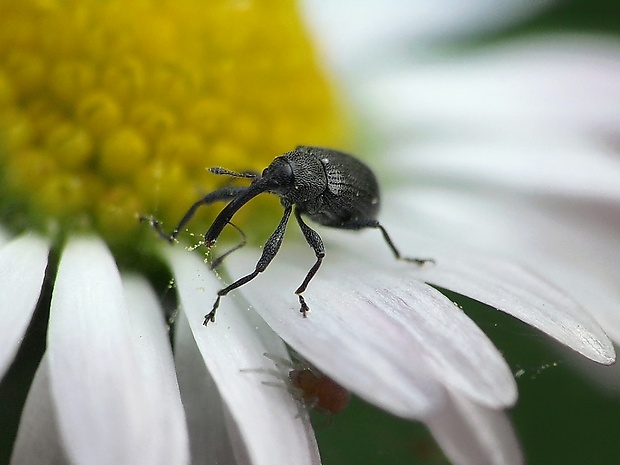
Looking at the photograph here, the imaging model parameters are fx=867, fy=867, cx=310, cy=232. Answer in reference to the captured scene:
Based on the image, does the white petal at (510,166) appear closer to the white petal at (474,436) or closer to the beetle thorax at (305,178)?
the beetle thorax at (305,178)

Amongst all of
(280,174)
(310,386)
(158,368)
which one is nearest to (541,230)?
(280,174)

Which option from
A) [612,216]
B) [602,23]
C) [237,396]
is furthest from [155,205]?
[602,23]

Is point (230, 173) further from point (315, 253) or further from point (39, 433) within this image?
point (39, 433)

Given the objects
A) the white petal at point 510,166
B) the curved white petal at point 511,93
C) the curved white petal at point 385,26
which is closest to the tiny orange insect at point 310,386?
the white petal at point 510,166

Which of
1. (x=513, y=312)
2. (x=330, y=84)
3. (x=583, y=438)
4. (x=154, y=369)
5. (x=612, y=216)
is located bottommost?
(x=583, y=438)

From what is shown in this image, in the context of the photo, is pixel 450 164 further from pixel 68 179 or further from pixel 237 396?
pixel 237 396

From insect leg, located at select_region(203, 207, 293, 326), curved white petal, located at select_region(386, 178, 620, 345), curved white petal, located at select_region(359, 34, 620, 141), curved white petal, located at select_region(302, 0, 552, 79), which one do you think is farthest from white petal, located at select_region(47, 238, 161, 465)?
curved white petal, located at select_region(302, 0, 552, 79)
